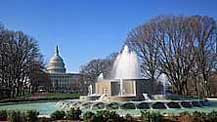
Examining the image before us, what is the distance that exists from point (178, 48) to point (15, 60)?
2345 centimetres

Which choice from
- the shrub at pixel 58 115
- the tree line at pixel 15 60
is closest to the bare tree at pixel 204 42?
the tree line at pixel 15 60

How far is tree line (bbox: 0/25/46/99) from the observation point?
5263 cm

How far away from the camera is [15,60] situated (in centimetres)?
5362

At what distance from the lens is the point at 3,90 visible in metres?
55.6

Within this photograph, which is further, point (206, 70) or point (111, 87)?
point (206, 70)

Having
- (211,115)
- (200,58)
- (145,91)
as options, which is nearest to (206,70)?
(200,58)

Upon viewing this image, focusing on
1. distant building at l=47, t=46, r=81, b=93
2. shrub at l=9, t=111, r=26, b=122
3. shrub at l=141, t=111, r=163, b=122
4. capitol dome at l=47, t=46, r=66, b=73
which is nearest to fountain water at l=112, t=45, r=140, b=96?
shrub at l=9, t=111, r=26, b=122

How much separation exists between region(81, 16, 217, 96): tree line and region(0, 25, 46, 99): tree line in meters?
15.5

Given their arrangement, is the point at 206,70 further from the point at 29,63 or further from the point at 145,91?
the point at 29,63

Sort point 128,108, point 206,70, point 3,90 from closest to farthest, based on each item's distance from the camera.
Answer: point 128,108
point 206,70
point 3,90

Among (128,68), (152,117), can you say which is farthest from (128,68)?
(152,117)

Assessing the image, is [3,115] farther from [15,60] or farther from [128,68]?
[15,60]

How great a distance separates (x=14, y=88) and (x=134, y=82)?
31.2 metres

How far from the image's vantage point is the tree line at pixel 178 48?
155 feet
